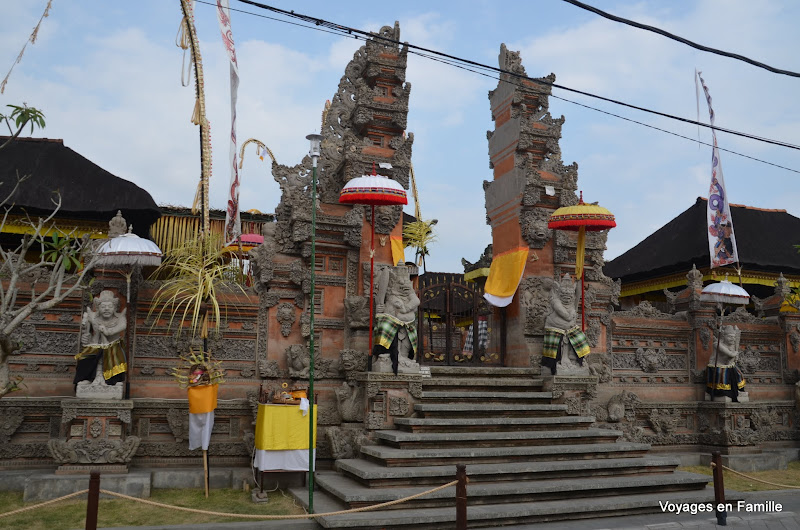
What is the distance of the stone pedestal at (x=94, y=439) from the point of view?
828 cm

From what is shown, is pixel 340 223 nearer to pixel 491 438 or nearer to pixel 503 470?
pixel 491 438

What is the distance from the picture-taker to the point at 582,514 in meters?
7.79

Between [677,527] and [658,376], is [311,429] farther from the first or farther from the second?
[658,376]

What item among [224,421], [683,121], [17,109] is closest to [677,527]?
[683,121]

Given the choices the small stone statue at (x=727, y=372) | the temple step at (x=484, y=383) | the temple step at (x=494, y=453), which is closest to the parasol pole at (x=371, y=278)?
the temple step at (x=484, y=383)

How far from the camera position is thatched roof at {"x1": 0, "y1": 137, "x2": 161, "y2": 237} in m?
13.7

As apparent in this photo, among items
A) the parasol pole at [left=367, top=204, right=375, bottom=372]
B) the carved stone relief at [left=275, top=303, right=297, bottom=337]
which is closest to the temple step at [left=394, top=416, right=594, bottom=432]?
the parasol pole at [left=367, top=204, right=375, bottom=372]

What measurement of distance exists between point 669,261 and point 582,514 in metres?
11.1

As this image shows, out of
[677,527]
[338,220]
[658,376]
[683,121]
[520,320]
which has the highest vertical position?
[683,121]

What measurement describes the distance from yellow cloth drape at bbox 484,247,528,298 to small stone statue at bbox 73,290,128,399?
608 cm

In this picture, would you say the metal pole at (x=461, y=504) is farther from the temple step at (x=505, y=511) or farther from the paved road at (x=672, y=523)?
the paved road at (x=672, y=523)

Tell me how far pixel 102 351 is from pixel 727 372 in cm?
1019

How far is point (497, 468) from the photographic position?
827cm

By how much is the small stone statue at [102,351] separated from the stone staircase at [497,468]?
2.94 m
